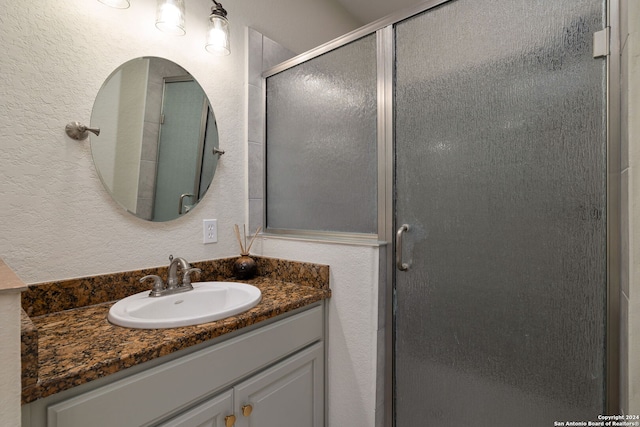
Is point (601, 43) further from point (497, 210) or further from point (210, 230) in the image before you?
point (210, 230)

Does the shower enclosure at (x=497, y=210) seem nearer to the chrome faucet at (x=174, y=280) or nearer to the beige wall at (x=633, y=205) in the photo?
the beige wall at (x=633, y=205)

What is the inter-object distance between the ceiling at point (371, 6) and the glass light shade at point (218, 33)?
125cm

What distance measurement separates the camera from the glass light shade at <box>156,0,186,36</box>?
117cm

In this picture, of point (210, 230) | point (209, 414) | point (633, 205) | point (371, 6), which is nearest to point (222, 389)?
point (209, 414)

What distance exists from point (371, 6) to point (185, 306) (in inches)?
92.2

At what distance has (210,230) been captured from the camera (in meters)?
1.46

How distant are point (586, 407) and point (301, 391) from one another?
2.98 ft

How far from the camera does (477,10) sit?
1.02 metres

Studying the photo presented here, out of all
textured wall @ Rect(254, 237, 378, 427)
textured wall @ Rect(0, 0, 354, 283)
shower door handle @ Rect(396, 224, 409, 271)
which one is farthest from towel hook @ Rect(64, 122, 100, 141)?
shower door handle @ Rect(396, 224, 409, 271)

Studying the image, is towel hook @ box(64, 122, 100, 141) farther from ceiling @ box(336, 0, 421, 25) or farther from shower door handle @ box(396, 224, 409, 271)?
ceiling @ box(336, 0, 421, 25)

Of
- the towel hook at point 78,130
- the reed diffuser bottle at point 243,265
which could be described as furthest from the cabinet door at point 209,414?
the towel hook at point 78,130

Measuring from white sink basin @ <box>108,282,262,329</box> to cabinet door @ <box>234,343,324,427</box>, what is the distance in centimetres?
26

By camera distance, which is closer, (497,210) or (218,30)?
(497,210)

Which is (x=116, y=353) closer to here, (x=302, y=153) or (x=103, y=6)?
(x=302, y=153)
